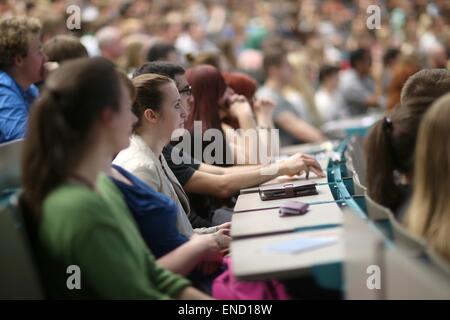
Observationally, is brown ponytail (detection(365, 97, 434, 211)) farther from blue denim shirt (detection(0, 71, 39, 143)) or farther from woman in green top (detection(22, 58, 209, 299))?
blue denim shirt (detection(0, 71, 39, 143))

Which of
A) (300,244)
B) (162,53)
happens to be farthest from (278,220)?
(162,53)

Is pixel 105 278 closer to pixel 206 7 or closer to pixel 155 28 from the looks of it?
pixel 155 28

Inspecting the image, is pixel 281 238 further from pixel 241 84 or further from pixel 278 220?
pixel 241 84

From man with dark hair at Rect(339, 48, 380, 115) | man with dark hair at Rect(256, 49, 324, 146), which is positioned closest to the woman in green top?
man with dark hair at Rect(256, 49, 324, 146)

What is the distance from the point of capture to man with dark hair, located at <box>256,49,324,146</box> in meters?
6.95

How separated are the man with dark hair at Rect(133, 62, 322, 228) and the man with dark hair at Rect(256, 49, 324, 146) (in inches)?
115

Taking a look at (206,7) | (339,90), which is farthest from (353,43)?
(339,90)

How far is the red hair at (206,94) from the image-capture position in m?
4.44

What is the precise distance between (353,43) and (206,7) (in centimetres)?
252

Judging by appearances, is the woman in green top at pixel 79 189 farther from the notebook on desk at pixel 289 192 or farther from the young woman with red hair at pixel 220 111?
the young woman with red hair at pixel 220 111

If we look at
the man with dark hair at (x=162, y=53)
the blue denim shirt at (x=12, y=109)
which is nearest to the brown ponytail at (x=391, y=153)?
the blue denim shirt at (x=12, y=109)

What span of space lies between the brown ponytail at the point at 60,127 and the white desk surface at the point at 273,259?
1.85ft

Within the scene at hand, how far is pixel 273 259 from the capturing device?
238 cm

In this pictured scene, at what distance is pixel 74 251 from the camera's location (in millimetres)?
2049
